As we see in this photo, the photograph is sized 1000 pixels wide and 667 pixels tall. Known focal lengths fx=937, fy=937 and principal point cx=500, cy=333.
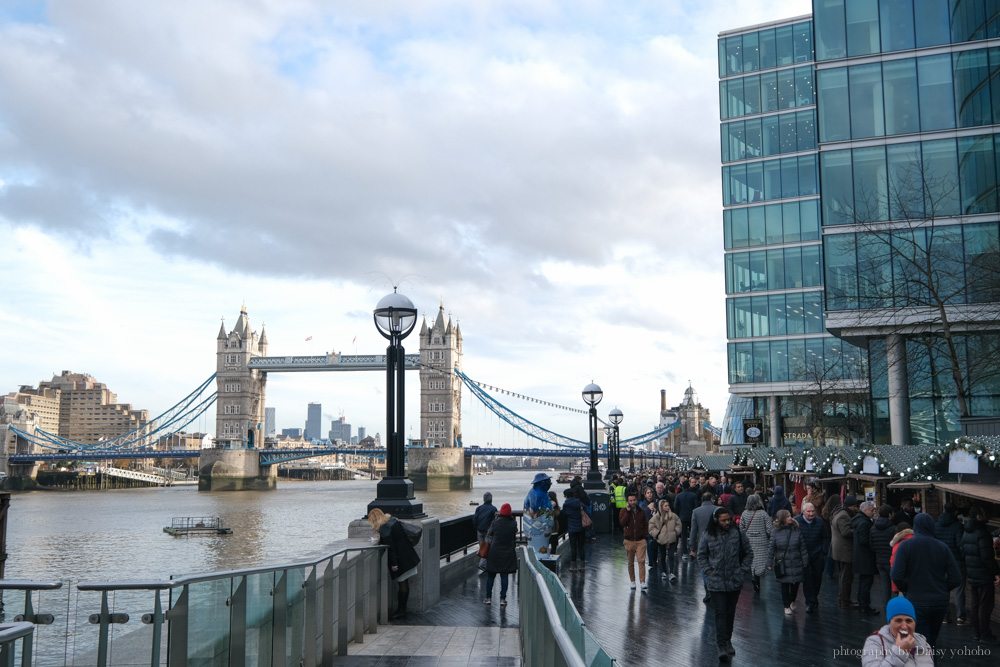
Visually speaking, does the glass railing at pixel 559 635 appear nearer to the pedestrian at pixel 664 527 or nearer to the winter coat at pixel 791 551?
the winter coat at pixel 791 551

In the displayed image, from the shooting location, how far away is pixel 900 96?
96.3 ft

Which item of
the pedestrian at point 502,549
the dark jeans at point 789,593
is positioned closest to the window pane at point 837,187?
the dark jeans at point 789,593

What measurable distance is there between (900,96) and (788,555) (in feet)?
73.4

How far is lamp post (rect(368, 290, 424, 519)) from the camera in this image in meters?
11.8

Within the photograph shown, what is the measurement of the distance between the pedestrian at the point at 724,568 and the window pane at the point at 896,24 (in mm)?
24931

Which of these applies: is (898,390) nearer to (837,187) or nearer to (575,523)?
(837,187)

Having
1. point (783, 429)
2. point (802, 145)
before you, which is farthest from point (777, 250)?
point (783, 429)

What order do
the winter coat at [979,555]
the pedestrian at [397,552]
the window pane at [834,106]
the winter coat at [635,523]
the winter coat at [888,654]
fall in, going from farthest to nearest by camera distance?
the window pane at [834,106]
the winter coat at [635,523]
the pedestrian at [397,552]
the winter coat at [979,555]
the winter coat at [888,654]

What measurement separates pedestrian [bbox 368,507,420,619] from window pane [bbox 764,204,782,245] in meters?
39.2

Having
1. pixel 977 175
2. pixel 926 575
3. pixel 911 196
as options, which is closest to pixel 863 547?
pixel 926 575

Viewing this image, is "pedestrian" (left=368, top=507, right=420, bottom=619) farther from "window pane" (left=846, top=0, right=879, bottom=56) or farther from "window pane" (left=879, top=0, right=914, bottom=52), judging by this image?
"window pane" (left=879, top=0, right=914, bottom=52)

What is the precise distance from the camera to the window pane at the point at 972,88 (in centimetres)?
2798

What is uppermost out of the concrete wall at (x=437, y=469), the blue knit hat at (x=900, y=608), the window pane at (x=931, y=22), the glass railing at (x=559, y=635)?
the window pane at (x=931, y=22)

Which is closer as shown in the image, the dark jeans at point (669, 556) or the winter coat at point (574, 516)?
the dark jeans at point (669, 556)
